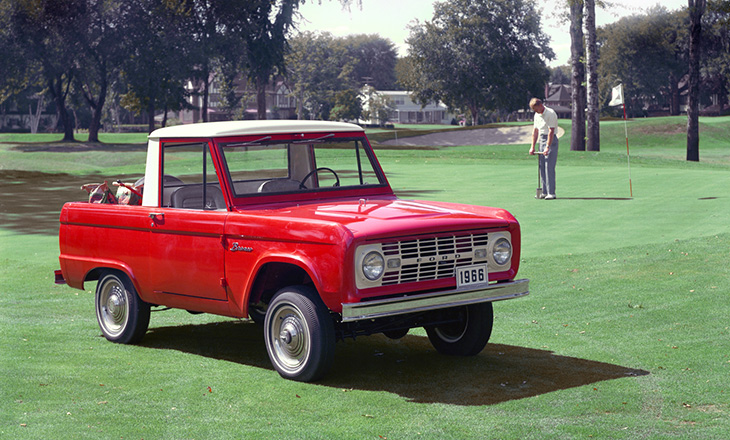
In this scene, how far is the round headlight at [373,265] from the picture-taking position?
6.52 meters

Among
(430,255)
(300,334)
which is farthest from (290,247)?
(430,255)

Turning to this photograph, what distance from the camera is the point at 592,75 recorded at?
42.3 m

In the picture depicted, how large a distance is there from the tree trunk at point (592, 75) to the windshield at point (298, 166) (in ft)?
115

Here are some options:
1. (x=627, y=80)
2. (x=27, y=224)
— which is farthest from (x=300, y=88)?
(x=27, y=224)

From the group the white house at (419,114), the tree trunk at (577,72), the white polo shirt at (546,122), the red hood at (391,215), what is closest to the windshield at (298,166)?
the red hood at (391,215)

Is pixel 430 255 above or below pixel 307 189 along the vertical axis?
below

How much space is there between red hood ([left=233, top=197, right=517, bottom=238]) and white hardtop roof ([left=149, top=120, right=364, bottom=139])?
0.70m

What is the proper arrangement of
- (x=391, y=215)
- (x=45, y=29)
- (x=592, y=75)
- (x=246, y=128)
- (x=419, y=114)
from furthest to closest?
(x=419, y=114) → (x=45, y=29) → (x=592, y=75) → (x=246, y=128) → (x=391, y=215)

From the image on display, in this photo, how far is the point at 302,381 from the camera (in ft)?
22.6

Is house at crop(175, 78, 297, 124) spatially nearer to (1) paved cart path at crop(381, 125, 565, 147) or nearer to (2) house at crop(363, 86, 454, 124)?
(2) house at crop(363, 86, 454, 124)

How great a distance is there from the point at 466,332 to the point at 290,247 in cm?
184

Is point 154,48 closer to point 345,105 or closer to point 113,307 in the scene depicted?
point 345,105

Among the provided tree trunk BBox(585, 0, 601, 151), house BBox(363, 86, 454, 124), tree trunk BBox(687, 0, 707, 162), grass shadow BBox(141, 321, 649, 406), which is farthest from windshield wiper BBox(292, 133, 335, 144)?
house BBox(363, 86, 454, 124)

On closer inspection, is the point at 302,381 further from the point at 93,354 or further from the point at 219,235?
the point at 93,354
